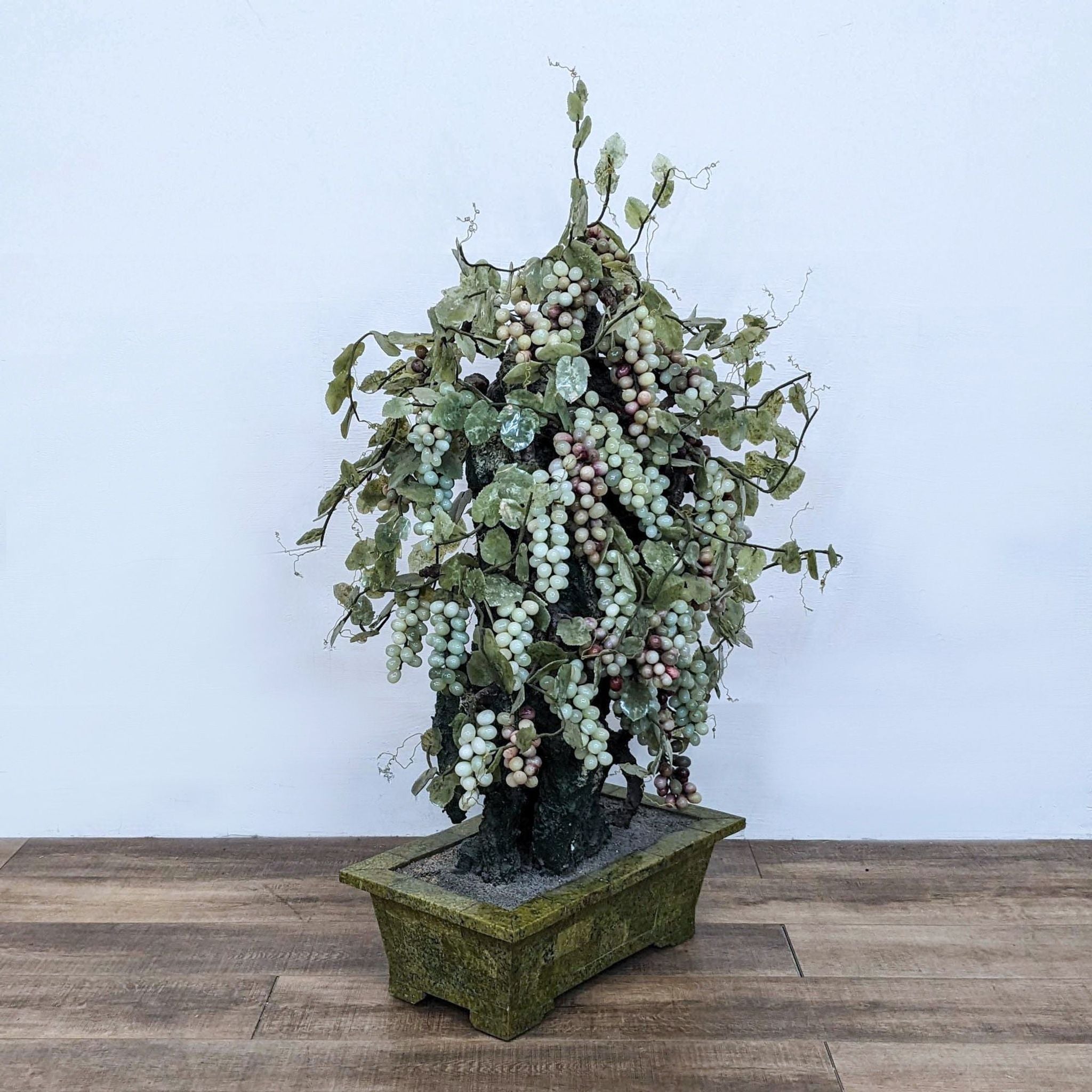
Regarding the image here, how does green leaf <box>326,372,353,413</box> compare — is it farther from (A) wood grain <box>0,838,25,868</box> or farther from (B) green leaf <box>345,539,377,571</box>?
(A) wood grain <box>0,838,25,868</box>

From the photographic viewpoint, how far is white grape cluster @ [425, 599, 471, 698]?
1194 millimetres

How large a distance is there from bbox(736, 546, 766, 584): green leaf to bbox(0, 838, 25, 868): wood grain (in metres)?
1.07

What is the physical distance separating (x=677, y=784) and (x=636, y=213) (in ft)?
1.91

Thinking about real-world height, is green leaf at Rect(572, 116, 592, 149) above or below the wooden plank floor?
above

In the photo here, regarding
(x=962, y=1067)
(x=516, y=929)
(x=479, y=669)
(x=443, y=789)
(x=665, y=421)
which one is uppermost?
(x=665, y=421)

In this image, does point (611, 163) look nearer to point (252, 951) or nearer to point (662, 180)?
point (662, 180)

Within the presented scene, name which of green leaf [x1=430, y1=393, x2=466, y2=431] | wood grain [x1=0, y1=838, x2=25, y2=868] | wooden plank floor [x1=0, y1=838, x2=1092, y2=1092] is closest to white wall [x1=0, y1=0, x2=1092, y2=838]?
wood grain [x1=0, y1=838, x2=25, y2=868]

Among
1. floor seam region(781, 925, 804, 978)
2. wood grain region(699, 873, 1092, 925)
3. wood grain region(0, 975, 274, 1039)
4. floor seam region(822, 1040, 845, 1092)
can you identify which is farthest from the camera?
wood grain region(699, 873, 1092, 925)

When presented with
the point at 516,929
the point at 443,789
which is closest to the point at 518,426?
the point at 443,789

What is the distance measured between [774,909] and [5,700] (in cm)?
109

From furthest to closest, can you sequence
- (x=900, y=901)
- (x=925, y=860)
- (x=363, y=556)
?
(x=925, y=860)
(x=900, y=901)
(x=363, y=556)

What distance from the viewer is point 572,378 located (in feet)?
3.73

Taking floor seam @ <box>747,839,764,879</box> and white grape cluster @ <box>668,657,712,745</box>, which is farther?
floor seam @ <box>747,839,764,879</box>

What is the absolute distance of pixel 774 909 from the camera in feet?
4.94
